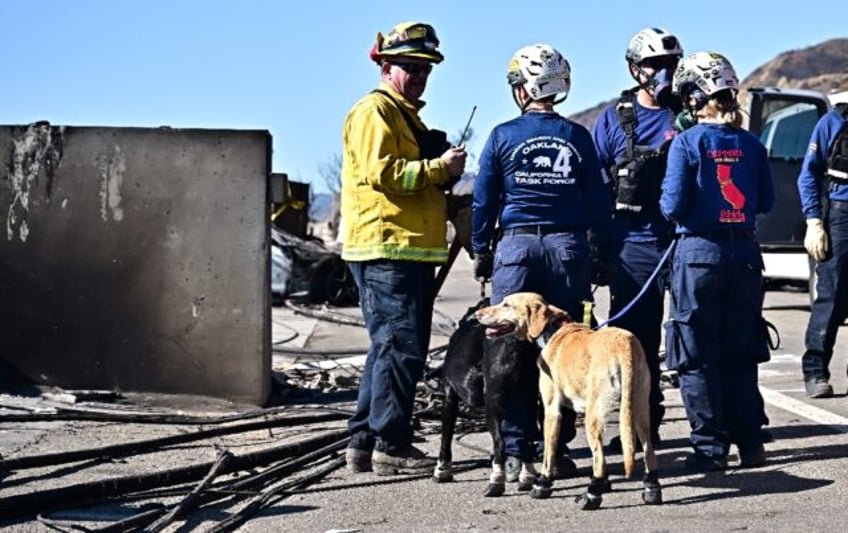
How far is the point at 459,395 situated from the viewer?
23.8 feet

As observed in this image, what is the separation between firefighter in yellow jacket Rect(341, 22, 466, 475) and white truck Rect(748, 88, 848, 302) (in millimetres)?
11237

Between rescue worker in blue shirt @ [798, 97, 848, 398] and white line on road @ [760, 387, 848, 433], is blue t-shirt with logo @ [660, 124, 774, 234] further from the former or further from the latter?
rescue worker in blue shirt @ [798, 97, 848, 398]

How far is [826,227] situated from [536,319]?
3993mm

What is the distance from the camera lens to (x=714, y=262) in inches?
289

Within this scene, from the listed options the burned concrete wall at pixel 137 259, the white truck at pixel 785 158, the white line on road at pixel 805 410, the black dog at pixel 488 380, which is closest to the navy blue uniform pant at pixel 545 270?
the black dog at pixel 488 380

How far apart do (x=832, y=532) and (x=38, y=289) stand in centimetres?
625

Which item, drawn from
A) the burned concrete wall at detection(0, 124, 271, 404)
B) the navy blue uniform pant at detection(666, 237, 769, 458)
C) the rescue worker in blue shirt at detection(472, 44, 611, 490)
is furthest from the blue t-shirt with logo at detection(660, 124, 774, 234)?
the burned concrete wall at detection(0, 124, 271, 404)

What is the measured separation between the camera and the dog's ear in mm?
6809

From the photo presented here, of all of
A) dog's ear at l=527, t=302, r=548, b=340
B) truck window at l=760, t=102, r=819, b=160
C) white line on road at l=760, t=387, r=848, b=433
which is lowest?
white line on road at l=760, t=387, r=848, b=433

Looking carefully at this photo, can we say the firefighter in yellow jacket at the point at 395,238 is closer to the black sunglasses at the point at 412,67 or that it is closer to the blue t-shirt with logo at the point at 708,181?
the black sunglasses at the point at 412,67

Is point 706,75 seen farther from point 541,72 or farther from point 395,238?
point 395,238

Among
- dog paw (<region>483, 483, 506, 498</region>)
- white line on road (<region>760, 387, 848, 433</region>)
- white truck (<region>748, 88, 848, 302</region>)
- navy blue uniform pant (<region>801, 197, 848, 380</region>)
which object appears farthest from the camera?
white truck (<region>748, 88, 848, 302</region>)

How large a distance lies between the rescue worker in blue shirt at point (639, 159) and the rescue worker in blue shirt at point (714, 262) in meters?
0.48

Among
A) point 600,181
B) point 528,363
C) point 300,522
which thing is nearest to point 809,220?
point 600,181
